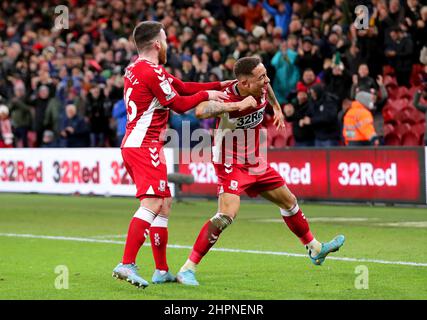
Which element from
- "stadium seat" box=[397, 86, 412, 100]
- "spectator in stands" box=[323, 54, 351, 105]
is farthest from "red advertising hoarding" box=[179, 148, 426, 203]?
"stadium seat" box=[397, 86, 412, 100]

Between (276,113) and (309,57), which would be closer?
(276,113)

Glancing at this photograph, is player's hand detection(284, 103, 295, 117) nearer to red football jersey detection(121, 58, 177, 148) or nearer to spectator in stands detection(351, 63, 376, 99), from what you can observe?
spectator in stands detection(351, 63, 376, 99)

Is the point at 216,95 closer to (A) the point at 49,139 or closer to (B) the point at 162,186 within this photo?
(B) the point at 162,186

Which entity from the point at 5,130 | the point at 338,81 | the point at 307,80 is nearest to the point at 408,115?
the point at 338,81

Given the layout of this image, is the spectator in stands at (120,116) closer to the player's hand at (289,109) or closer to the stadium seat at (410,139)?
the player's hand at (289,109)

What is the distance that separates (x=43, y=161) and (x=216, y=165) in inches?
629

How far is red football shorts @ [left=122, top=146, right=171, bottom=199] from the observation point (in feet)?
30.4

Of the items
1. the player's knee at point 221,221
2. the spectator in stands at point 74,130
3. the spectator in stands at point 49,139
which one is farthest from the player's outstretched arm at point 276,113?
the spectator in stands at point 49,139

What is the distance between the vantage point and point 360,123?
813 inches

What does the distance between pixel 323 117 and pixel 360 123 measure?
0.96 metres

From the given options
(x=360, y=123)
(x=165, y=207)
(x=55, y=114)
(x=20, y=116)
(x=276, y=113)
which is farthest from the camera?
(x=20, y=116)

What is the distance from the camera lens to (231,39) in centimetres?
2567

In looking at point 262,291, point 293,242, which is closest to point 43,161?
point 293,242
